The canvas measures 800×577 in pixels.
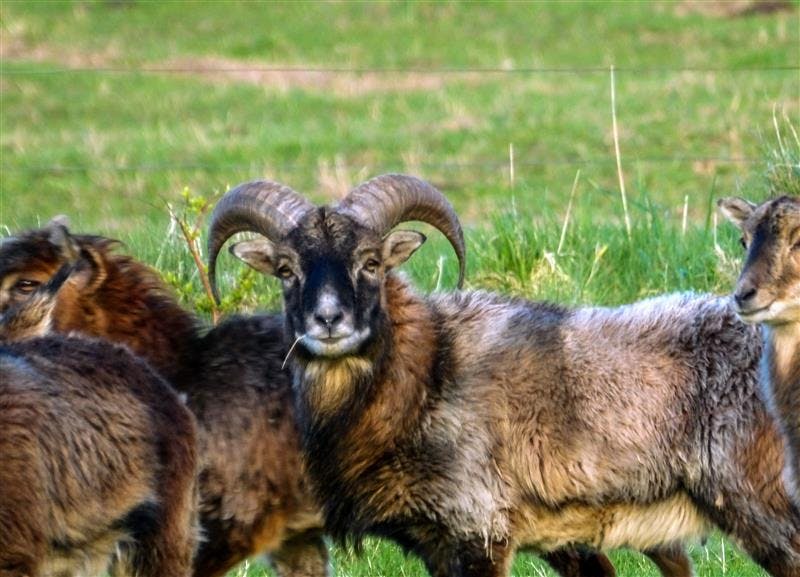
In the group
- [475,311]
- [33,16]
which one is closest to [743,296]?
[475,311]

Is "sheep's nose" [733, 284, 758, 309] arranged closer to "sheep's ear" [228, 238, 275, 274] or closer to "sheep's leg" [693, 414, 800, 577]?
"sheep's leg" [693, 414, 800, 577]

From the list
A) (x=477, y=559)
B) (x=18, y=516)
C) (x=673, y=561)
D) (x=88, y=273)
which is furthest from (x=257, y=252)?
(x=18, y=516)

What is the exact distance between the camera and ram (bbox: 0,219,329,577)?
874 cm

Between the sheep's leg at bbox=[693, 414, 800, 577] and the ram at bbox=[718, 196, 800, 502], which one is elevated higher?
the ram at bbox=[718, 196, 800, 502]

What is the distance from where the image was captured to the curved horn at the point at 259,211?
8906 mm

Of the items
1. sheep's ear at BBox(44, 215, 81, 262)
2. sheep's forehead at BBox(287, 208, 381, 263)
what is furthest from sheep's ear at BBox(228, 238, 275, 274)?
sheep's ear at BBox(44, 215, 81, 262)

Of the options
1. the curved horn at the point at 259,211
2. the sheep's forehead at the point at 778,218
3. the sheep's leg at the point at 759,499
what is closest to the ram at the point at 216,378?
the curved horn at the point at 259,211

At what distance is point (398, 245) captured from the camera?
8.92 m

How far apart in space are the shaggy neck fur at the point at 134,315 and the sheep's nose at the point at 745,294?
2960 millimetres

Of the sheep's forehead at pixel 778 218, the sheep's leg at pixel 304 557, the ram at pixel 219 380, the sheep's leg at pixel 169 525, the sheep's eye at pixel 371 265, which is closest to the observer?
the sheep's leg at pixel 169 525

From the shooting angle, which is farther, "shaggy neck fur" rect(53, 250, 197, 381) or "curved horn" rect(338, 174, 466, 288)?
"shaggy neck fur" rect(53, 250, 197, 381)

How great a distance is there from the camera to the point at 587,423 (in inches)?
336

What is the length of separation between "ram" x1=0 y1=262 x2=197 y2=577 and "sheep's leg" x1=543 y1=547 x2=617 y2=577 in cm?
282

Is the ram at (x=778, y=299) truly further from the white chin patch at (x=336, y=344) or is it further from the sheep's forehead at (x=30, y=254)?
the sheep's forehead at (x=30, y=254)
